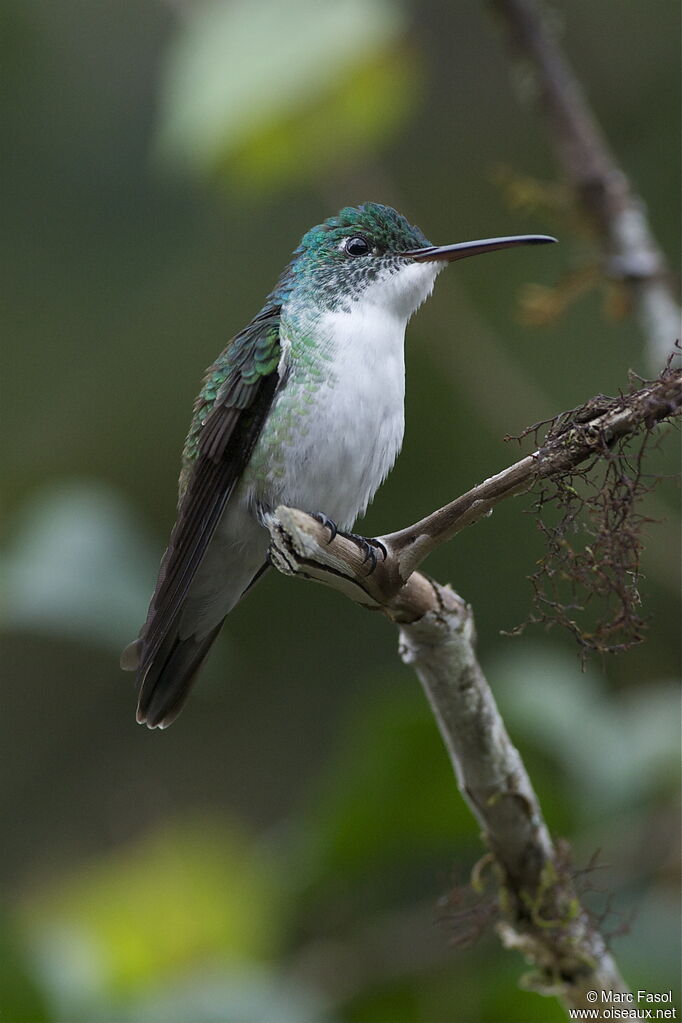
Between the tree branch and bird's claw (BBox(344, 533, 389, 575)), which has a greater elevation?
bird's claw (BBox(344, 533, 389, 575))

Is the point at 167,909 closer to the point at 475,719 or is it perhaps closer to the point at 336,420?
the point at 336,420

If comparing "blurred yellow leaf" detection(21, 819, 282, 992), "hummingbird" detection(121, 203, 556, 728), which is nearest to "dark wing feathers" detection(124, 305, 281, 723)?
"hummingbird" detection(121, 203, 556, 728)

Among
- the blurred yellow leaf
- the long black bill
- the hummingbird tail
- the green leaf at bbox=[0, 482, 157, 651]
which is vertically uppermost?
the long black bill

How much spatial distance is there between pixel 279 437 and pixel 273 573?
160 inches

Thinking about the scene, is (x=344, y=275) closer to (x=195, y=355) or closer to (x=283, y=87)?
(x=283, y=87)

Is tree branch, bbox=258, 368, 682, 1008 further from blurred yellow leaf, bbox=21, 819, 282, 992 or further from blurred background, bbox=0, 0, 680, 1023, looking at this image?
blurred yellow leaf, bbox=21, 819, 282, 992

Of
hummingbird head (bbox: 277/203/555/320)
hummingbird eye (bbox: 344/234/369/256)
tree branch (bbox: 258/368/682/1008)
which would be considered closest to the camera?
tree branch (bbox: 258/368/682/1008)

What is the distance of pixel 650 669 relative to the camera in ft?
16.4

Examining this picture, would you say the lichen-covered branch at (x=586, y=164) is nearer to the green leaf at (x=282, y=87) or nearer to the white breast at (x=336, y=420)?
the green leaf at (x=282, y=87)

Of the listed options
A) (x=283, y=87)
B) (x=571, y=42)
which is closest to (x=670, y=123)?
(x=571, y=42)

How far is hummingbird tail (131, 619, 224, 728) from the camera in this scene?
9.67 feet

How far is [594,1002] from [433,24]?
5.34 meters

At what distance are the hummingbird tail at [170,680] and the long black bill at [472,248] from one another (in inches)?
40.7

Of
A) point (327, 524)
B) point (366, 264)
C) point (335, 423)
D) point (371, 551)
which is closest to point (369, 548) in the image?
point (371, 551)
